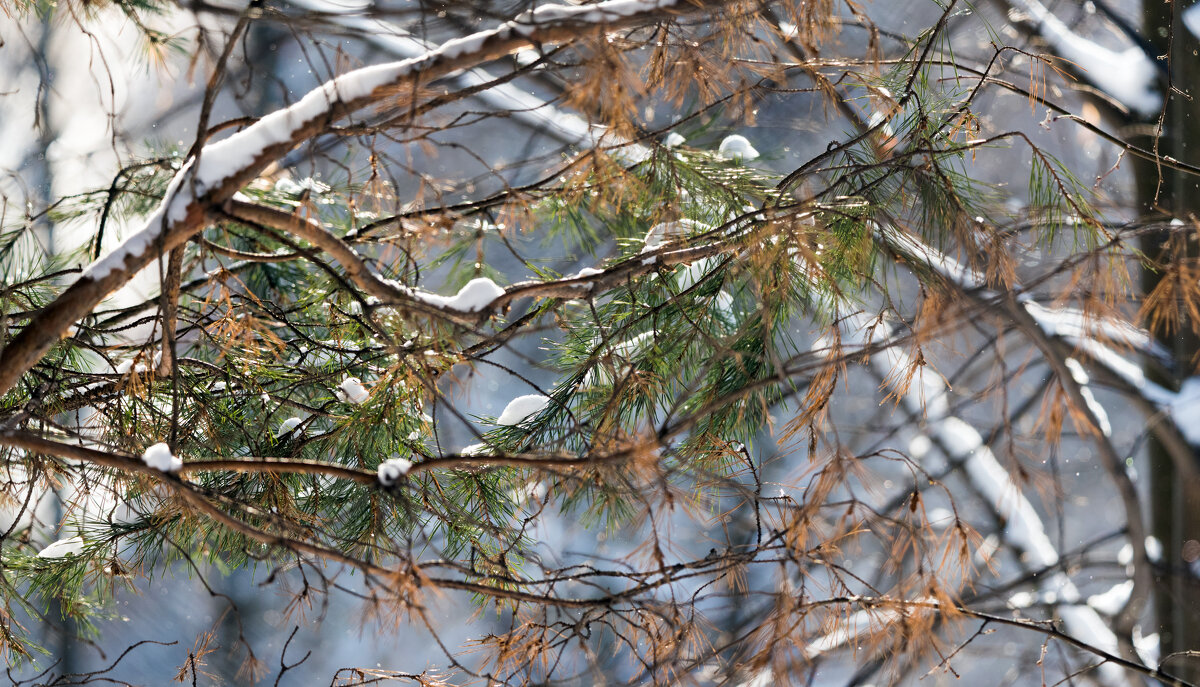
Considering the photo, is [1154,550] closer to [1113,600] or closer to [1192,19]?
[1113,600]

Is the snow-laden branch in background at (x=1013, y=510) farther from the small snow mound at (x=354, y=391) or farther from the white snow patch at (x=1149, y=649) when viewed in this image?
the small snow mound at (x=354, y=391)

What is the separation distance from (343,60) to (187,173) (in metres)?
0.11

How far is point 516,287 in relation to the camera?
0.46 meters

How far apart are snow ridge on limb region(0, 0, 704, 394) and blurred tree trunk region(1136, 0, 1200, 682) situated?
1.32m

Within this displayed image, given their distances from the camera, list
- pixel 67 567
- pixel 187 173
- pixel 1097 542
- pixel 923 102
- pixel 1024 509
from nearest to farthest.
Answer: pixel 187 173 → pixel 923 102 → pixel 67 567 → pixel 1097 542 → pixel 1024 509

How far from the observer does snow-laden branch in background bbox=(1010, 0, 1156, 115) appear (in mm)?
1449

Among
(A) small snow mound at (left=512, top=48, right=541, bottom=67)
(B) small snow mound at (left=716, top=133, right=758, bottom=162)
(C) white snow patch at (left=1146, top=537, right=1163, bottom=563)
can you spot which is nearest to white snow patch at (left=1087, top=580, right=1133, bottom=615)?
(C) white snow patch at (left=1146, top=537, right=1163, bottom=563)

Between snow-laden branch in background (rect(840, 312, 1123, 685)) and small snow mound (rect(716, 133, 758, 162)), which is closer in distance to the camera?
small snow mound (rect(716, 133, 758, 162))

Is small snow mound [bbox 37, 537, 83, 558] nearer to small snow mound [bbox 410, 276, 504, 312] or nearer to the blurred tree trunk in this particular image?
small snow mound [bbox 410, 276, 504, 312]

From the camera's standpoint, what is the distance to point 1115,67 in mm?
1477

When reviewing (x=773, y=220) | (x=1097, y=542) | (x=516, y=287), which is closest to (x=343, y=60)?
(x=516, y=287)

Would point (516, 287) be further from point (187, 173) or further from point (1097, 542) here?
point (1097, 542)

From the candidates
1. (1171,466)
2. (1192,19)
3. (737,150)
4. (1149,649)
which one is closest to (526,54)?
(737,150)

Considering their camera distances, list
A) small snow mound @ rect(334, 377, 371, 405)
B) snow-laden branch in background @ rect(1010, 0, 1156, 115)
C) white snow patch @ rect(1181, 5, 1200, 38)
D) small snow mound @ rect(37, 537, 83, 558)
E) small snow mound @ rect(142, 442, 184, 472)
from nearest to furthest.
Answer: small snow mound @ rect(142, 442, 184, 472), small snow mound @ rect(334, 377, 371, 405), small snow mound @ rect(37, 537, 83, 558), white snow patch @ rect(1181, 5, 1200, 38), snow-laden branch in background @ rect(1010, 0, 1156, 115)
